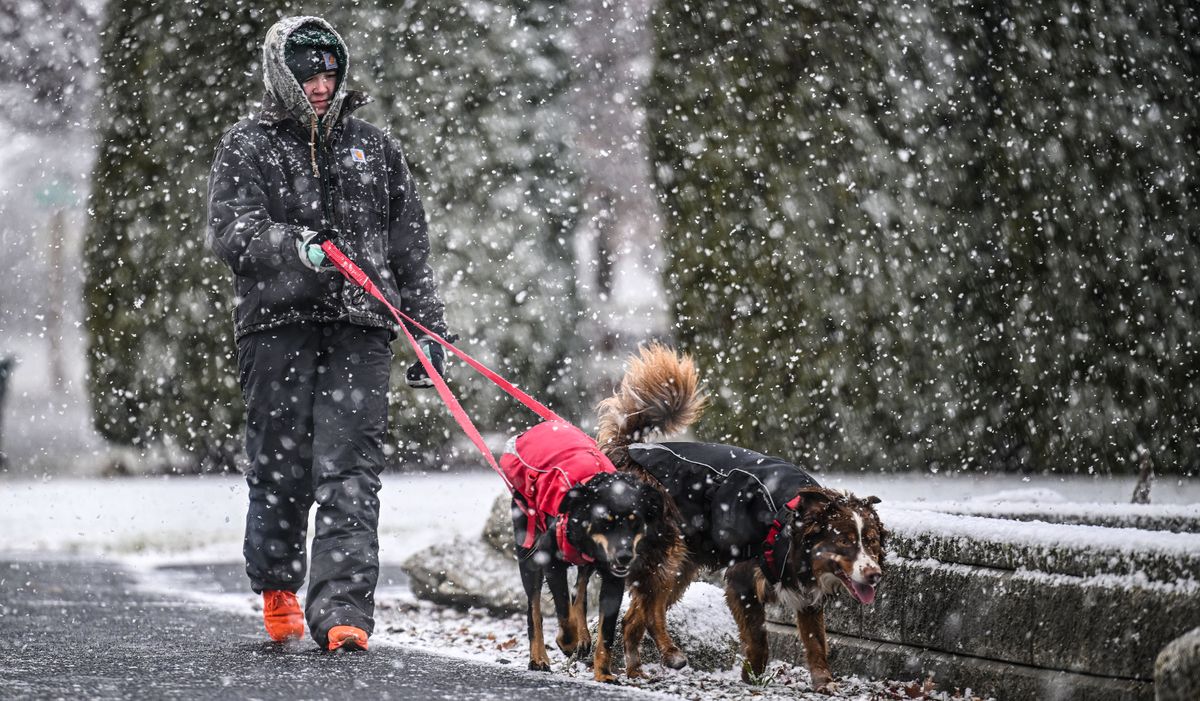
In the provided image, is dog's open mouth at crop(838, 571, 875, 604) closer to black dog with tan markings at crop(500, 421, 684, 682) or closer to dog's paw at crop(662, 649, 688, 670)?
black dog with tan markings at crop(500, 421, 684, 682)

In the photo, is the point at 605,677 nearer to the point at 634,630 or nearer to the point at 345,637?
the point at 634,630

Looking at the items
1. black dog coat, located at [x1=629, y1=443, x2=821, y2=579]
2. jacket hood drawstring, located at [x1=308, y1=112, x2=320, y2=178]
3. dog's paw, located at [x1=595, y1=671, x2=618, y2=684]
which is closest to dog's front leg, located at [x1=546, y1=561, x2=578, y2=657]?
dog's paw, located at [x1=595, y1=671, x2=618, y2=684]

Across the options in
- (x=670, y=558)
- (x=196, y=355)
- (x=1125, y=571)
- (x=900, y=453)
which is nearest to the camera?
(x=1125, y=571)

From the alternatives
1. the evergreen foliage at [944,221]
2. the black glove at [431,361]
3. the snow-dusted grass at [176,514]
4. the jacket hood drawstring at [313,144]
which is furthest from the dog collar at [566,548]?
the evergreen foliage at [944,221]

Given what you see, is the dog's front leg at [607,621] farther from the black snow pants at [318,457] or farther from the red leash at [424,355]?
the black snow pants at [318,457]

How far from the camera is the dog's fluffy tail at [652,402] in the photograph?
4516 mm

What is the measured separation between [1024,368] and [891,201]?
184 centimetres

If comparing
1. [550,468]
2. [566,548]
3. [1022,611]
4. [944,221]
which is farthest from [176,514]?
[1022,611]

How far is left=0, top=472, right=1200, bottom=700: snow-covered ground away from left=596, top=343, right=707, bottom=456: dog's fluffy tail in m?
0.66

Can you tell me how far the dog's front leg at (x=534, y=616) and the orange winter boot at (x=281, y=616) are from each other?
0.92 metres

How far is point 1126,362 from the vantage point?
10492 millimetres

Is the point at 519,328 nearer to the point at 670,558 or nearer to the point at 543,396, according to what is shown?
the point at 543,396

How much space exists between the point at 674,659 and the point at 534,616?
1.67 ft

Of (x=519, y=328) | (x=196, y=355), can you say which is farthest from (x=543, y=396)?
(x=196, y=355)
